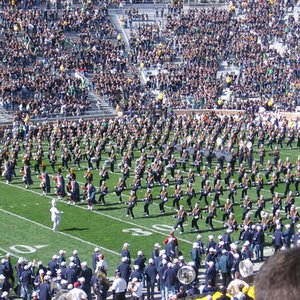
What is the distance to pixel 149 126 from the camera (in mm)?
38875

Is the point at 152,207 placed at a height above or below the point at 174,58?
below

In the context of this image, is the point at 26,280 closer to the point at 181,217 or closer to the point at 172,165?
the point at 181,217

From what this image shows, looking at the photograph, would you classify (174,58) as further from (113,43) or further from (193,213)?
(193,213)

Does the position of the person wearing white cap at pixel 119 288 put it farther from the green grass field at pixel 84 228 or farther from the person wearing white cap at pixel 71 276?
the green grass field at pixel 84 228

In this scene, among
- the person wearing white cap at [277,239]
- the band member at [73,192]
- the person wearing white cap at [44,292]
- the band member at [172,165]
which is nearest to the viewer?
the person wearing white cap at [44,292]

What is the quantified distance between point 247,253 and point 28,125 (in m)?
23.4

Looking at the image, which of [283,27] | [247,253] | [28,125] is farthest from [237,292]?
[283,27]

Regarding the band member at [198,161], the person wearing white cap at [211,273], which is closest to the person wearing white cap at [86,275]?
the person wearing white cap at [211,273]

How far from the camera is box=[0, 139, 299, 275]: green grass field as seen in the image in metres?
20.8

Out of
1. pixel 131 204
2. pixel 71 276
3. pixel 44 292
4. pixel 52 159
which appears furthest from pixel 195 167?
pixel 44 292

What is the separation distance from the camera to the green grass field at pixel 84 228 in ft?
68.3

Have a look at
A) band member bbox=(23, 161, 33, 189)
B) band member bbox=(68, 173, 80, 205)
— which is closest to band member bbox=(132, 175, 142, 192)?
band member bbox=(68, 173, 80, 205)

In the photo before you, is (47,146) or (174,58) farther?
(174,58)

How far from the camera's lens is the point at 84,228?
907 inches
